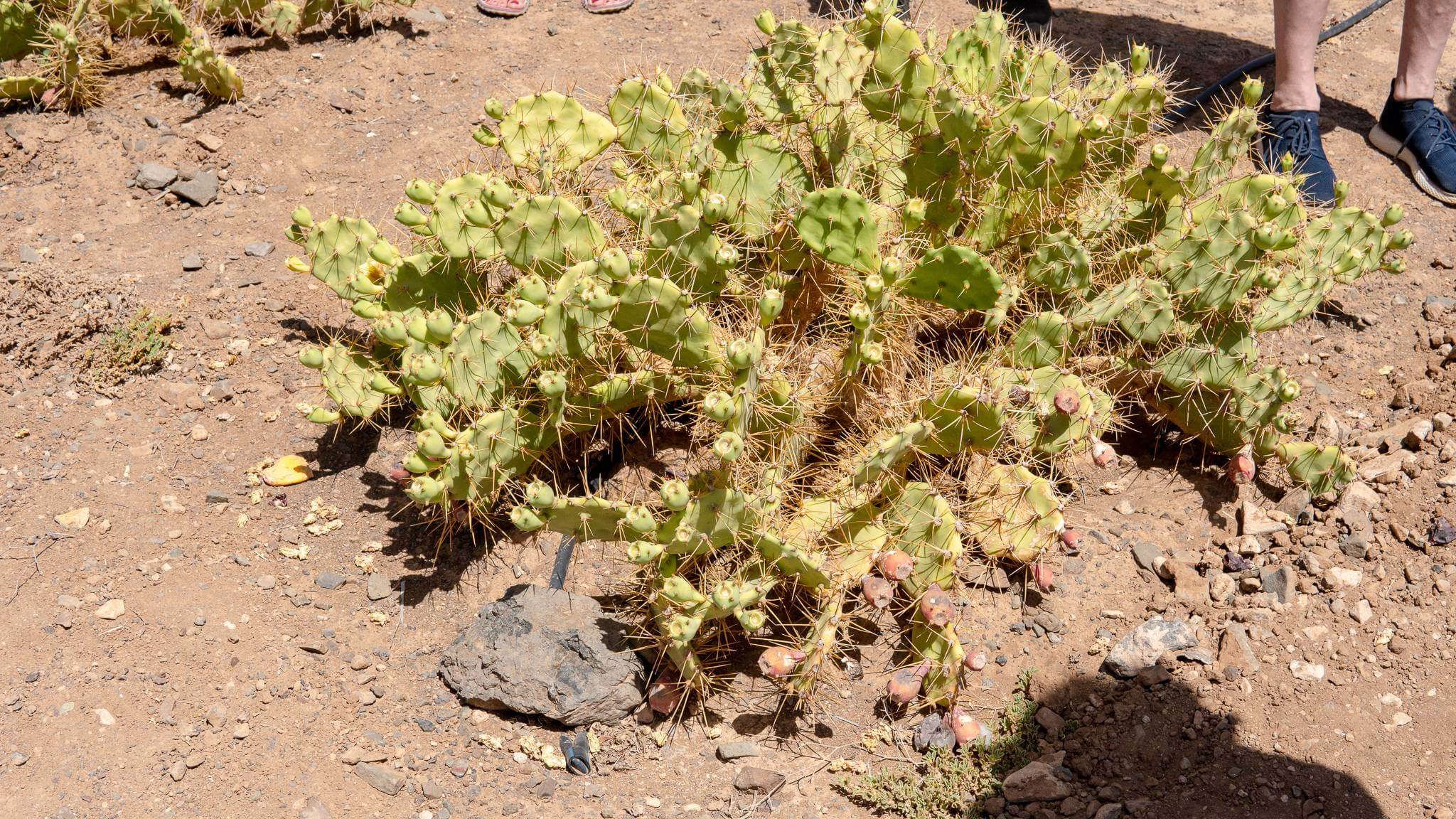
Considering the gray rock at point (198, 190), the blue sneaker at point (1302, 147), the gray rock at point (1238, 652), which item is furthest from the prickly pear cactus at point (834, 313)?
the gray rock at point (198, 190)

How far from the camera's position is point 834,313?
3088 mm

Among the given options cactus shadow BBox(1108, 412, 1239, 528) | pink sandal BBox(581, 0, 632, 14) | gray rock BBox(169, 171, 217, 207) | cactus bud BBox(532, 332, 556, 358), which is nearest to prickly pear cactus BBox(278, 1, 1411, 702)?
cactus bud BBox(532, 332, 556, 358)

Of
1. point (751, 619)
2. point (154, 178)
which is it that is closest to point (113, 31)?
point (154, 178)

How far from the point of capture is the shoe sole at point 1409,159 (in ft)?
14.3

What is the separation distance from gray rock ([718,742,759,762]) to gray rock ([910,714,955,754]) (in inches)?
15.7

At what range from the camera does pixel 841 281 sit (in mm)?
3129

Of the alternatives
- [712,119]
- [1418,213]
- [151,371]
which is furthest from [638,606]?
[1418,213]

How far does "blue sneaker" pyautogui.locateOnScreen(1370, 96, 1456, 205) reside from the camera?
436 cm

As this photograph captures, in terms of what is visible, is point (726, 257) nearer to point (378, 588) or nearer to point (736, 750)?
point (736, 750)

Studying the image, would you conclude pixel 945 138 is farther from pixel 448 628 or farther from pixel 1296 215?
pixel 448 628

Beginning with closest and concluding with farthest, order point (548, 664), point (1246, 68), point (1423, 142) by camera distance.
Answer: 1. point (548, 664)
2. point (1423, 142)
3. point (1246, 68)

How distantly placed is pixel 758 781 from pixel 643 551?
0.67m

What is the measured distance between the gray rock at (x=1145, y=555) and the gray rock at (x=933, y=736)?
31.8 inches

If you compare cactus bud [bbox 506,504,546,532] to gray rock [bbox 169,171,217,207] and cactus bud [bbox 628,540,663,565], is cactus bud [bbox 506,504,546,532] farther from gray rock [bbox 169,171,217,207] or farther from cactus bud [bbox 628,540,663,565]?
gray rock [bbox 169,171,217,207]
